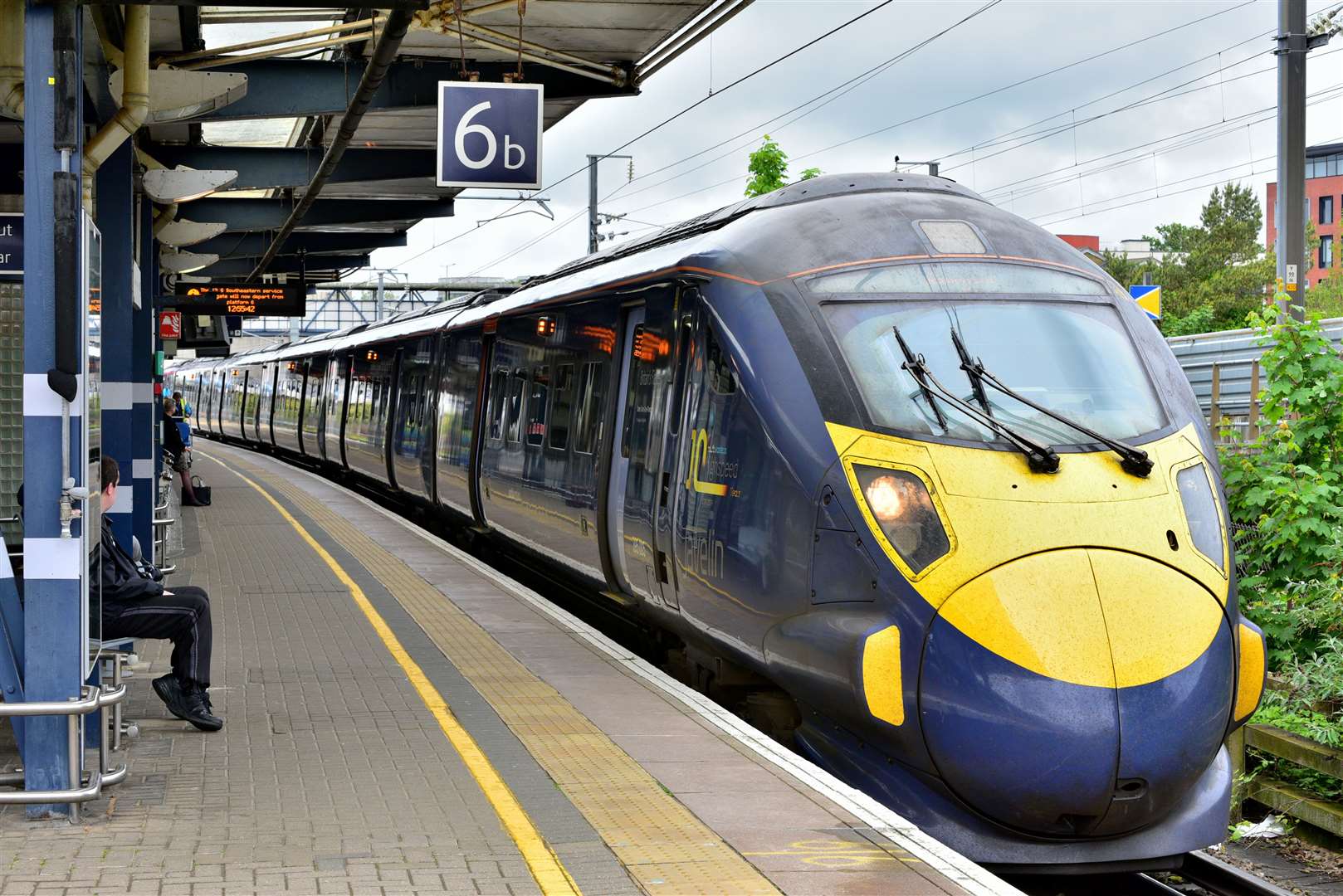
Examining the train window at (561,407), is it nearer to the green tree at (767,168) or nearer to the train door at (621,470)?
the train door at (621,470)

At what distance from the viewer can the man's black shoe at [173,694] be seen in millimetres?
7535

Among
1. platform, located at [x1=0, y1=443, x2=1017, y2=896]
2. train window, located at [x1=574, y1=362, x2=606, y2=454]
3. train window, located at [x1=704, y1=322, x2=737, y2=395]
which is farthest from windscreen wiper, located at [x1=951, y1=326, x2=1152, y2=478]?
train window, located at [x1=574, y1=362, x2=606, y2=454]

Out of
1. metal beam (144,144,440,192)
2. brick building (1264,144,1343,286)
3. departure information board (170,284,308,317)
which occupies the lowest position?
departure information board (170,284,308,317)

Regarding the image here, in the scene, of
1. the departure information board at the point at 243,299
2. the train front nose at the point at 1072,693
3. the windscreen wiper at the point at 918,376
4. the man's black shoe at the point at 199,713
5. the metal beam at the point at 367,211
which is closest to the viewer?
the train front nose at the point at 1072,693

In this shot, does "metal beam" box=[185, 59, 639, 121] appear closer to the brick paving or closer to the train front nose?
the brick paving

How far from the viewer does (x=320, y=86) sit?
545 inches

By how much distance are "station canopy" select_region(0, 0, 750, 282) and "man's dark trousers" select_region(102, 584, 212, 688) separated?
302 cm

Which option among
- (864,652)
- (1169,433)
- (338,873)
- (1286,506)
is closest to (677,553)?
(864,652)

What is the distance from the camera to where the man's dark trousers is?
7270 mm

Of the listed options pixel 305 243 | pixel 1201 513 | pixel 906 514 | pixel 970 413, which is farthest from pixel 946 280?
pixel 305 243

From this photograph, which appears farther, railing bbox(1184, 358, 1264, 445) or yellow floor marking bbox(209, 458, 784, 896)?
railing bbox(1184, 358, 1264, 445)

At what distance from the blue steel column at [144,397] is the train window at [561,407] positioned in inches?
129

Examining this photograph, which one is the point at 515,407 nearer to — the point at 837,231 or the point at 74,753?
the point at 837,231

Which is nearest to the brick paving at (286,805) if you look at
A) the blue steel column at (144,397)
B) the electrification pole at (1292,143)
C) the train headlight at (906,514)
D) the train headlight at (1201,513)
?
the train headlight at (906,514)
